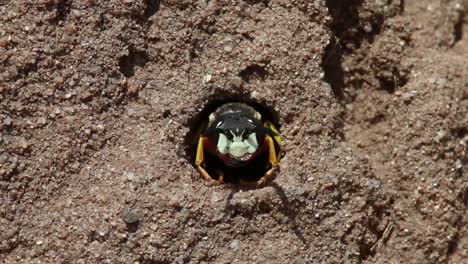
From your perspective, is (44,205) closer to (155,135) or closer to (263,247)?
(155,135)

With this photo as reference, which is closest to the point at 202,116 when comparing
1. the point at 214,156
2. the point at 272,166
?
the point at 214,156

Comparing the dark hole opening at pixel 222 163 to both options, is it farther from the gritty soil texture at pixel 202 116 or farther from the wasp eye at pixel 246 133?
the wasp eye at pixel 246 133

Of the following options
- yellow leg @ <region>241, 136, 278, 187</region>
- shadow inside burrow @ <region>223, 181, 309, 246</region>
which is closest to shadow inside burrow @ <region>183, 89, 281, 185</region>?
yellow leg @ <region>241, 136, 278, 187</region>

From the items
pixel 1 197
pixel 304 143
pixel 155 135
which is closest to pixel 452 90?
pixel 304 143

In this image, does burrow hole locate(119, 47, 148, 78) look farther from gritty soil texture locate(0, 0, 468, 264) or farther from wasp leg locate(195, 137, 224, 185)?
wasp leg locate(195, 137, 224, 185)

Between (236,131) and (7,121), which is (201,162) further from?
(7,121)

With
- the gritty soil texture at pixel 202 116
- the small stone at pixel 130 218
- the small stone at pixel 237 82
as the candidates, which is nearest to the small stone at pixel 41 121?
the gritty soil texture at pixel 202 116
